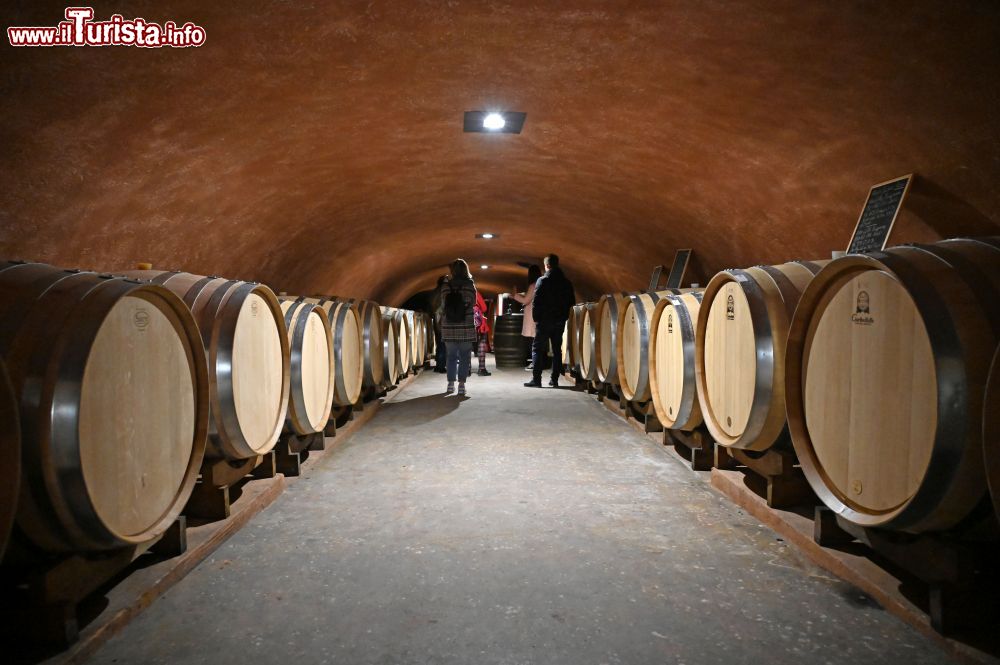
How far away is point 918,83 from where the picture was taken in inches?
115

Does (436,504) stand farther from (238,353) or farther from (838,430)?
(838,430)

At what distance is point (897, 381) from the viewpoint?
196 centimetres

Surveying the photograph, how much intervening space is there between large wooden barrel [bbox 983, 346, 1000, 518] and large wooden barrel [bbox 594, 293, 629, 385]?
399 cm

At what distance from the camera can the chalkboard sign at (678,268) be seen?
24.9ft

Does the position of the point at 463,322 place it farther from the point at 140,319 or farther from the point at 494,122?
the point at 140,319

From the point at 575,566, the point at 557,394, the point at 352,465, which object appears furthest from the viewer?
the point at 557,394

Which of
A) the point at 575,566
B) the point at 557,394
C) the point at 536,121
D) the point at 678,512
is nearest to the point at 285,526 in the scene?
the point at 575,566

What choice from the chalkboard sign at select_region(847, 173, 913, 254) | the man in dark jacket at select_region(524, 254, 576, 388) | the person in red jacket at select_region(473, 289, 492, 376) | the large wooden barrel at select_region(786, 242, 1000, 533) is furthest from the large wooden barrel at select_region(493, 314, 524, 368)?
the large wooden barrel at select_region(786, 242, 1000, 533)

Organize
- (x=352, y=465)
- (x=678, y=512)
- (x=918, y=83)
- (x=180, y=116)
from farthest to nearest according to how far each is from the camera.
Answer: (x=352, y=465), (x=180, y=116), (x=678, y=512), (x=918, y=83)

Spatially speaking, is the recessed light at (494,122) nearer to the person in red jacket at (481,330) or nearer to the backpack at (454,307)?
the backpack at (454,307)

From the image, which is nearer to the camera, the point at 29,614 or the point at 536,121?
the point at 29,614

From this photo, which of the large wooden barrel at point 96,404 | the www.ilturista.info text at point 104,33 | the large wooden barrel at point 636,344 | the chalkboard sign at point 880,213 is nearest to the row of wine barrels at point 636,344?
the large wooden barrel at point 636,344

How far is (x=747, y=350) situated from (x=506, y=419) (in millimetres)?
3337

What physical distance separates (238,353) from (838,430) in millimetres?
2746
